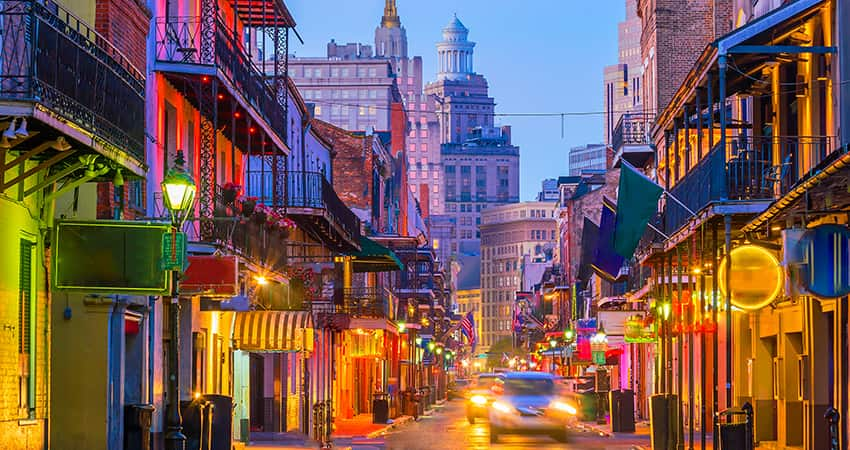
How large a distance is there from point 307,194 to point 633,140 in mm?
10314

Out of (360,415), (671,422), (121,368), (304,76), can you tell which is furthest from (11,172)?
(304,76)

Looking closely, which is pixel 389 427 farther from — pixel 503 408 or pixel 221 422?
pixel 221 422

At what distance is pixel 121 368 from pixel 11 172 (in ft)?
19.4

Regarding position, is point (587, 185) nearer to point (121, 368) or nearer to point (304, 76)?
point (304, 76)

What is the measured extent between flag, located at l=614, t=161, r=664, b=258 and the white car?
7635 mm

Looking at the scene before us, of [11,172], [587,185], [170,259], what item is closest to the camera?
[11,172]

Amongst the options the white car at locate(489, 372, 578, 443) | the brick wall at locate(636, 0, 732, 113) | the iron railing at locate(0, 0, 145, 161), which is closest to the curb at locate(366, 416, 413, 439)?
the white car at locate(489, 372, 578, 443)

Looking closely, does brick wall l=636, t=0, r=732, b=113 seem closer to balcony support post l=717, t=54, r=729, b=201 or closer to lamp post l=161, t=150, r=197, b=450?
balcony support post l=717, t=54, r=729, b=201

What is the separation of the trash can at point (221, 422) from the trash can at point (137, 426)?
3.77m

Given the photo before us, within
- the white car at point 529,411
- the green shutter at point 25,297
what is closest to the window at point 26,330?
the green shutter at point 25,297

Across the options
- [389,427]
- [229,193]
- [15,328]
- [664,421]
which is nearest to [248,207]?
[229,193]

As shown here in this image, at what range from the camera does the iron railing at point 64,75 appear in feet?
49.9

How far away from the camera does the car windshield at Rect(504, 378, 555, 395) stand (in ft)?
122

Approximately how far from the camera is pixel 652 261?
3666cm
